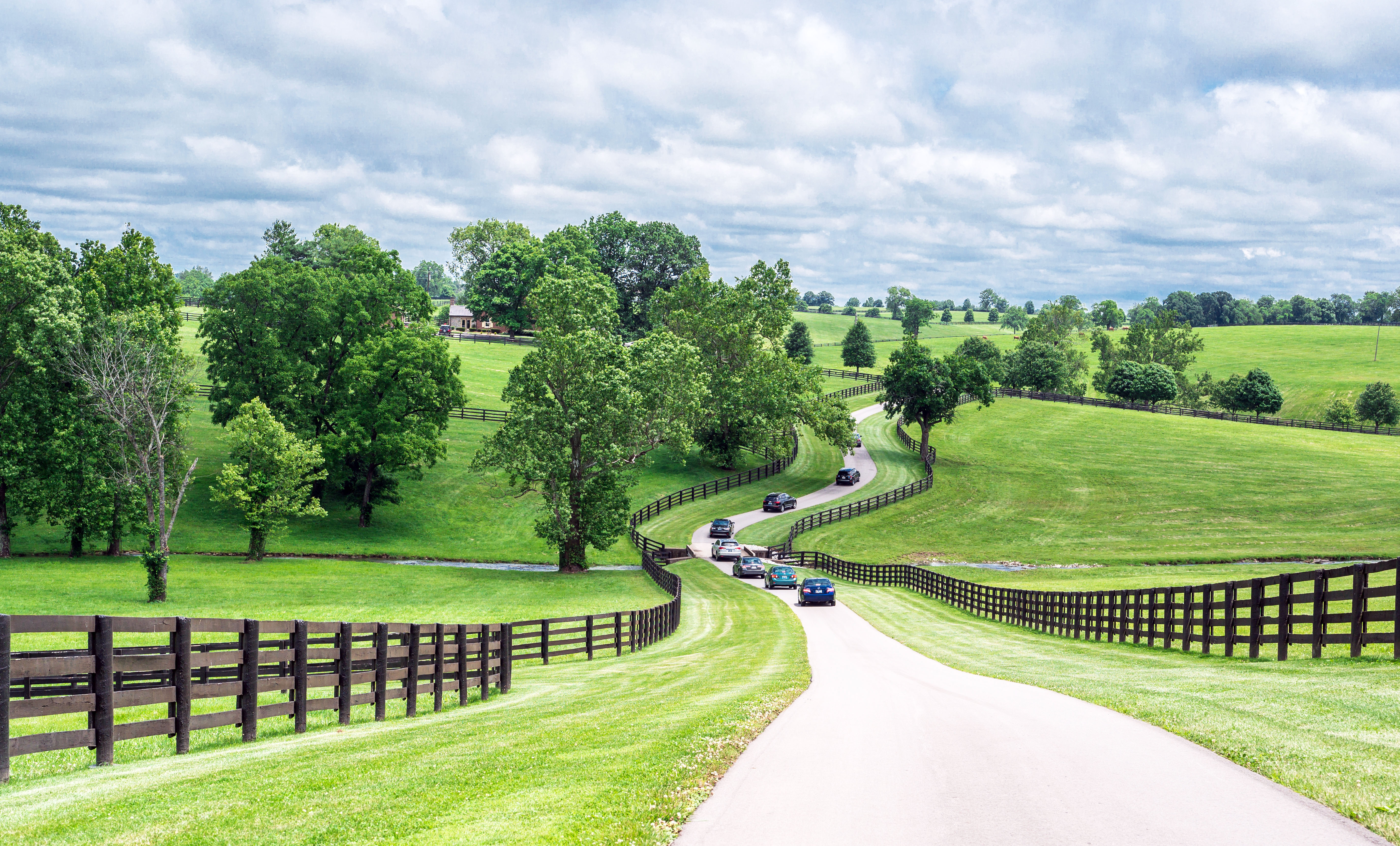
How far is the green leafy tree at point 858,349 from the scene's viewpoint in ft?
512

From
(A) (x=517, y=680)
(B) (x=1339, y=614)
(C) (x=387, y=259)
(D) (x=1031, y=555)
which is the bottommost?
(D) (x=1031, y=555)

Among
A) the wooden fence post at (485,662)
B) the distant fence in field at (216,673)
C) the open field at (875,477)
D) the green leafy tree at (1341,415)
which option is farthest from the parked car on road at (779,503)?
the green leafy tree at (1341,415)

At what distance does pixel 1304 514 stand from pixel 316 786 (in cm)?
7342

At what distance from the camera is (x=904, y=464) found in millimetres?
88438

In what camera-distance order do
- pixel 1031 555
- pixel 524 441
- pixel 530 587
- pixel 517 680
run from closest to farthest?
pixel 517 680
pixel 530 587
pixel 524 441
pixel 1031 555

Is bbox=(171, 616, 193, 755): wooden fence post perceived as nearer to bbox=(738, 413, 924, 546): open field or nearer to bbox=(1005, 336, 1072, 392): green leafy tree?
bbox=(738, 413, 924, 546): open field

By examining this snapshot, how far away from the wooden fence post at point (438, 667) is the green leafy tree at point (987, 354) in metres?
118

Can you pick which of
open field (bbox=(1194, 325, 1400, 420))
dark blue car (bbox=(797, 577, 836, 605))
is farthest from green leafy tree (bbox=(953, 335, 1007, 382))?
dark blue car (bbox=(797, 577, 836, 605))

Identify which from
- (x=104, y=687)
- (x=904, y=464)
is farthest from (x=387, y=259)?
(x=104, y=687)

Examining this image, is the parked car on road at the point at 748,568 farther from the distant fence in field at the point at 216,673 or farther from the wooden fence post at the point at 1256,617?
the wooden fence post at the point at 1256,617

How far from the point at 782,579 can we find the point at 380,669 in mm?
36666

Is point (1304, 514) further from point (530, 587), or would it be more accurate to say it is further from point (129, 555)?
point (129, 555)

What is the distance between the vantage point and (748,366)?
84.8 meters

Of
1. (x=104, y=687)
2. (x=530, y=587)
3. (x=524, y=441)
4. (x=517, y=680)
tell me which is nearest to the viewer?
(x=104, y=687)
